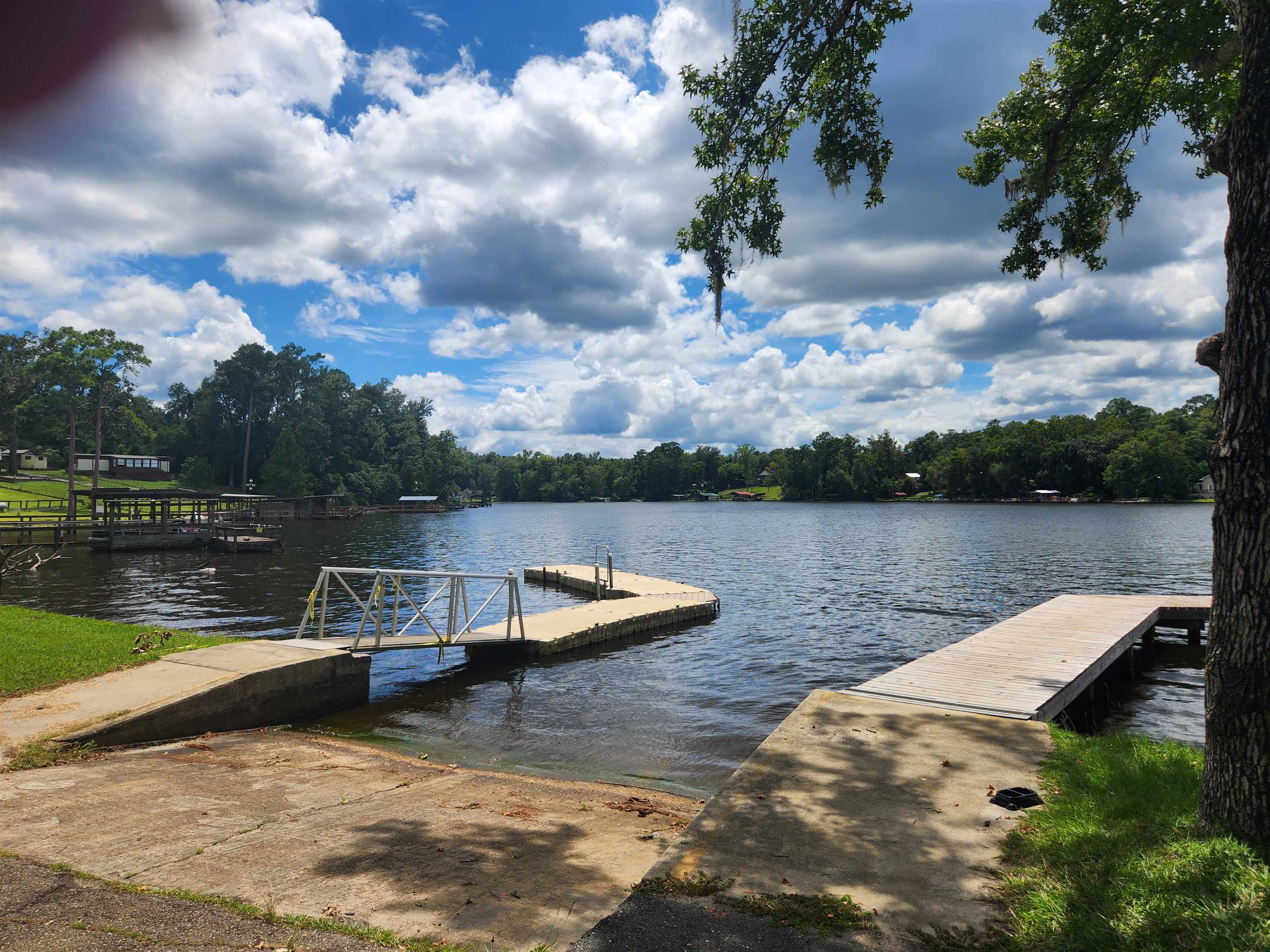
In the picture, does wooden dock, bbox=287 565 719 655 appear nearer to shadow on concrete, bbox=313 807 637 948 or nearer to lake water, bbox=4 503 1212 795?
lake water, bbox=4 503 1212 795

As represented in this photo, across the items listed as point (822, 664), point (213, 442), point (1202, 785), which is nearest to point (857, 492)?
point (213, 442)

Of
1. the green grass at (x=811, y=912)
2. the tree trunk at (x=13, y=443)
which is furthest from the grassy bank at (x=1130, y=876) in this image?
the tree trunk at (x=13, y=443)

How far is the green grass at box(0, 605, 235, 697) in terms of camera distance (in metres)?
9.59

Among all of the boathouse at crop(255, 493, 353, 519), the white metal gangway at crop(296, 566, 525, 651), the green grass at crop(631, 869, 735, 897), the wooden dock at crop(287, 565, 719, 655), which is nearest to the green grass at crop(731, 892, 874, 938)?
the green grass at crop(631, 869, 735, 897)

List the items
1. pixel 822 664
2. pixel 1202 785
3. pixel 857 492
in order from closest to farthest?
pixel 1202 785 < pixel 822 664 < pixel 857 492

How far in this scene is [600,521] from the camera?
103875 millimetres

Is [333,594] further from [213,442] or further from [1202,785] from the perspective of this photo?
[213,442]

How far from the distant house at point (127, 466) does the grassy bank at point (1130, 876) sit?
356 feet

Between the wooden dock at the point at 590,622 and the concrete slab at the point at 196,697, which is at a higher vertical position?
the concrete slab at the point at 196,697

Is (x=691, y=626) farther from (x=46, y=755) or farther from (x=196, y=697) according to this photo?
(x=46, y=755)

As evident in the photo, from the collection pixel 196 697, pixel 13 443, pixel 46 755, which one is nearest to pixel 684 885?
pixel 46 755

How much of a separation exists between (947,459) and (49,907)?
502 ft

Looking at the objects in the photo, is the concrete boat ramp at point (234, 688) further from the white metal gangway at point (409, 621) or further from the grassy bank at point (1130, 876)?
the grassy bank at point (1130, 876)

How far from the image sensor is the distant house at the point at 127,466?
91125mm
